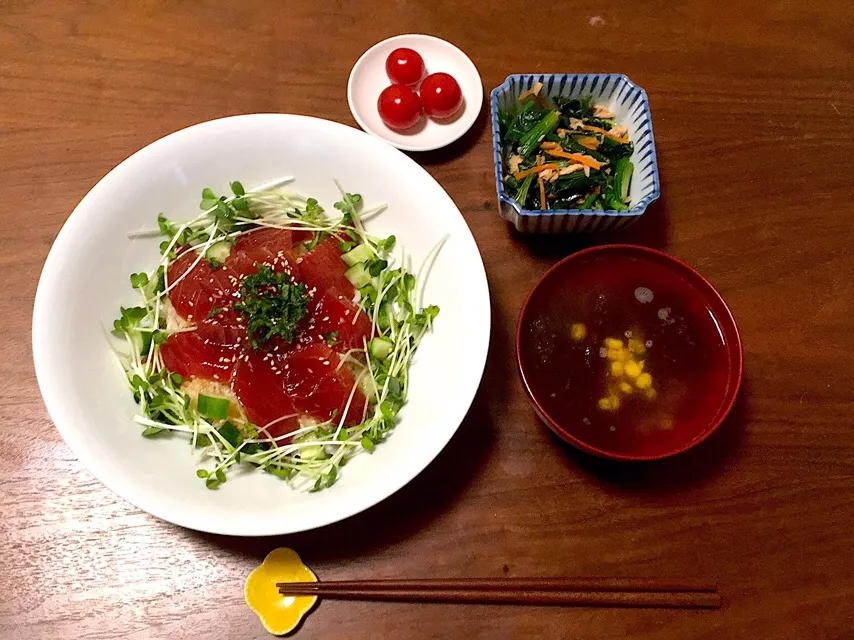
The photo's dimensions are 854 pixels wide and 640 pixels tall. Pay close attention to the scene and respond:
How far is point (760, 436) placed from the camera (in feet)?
6.35

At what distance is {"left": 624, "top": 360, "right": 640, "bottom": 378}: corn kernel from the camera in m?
1.84

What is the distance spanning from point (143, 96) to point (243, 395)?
4.06ft

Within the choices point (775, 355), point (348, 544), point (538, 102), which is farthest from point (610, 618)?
point (538, 102)

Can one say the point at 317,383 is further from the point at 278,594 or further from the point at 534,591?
the point at 534,591

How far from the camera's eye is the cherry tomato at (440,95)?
7.12 ft

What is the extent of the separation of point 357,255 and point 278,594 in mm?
990

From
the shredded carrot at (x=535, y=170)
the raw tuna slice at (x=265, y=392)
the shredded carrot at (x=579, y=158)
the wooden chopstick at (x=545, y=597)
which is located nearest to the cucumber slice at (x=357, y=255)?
the raw tuna slice at (x=265, y=392)

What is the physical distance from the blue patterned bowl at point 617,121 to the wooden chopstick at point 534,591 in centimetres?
105

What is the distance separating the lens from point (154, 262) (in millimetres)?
1872

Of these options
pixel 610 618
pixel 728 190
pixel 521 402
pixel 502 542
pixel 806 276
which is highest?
pixel 728 190

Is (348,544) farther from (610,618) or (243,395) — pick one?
(610,618)

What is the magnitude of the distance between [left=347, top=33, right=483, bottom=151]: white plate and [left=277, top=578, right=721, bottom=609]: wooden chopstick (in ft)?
4.58

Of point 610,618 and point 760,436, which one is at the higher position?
point 760,436

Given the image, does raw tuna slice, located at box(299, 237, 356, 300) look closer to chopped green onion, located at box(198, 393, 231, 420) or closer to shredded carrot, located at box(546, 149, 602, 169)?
chopped green onion, located at box(198, 393, 231, 420)
